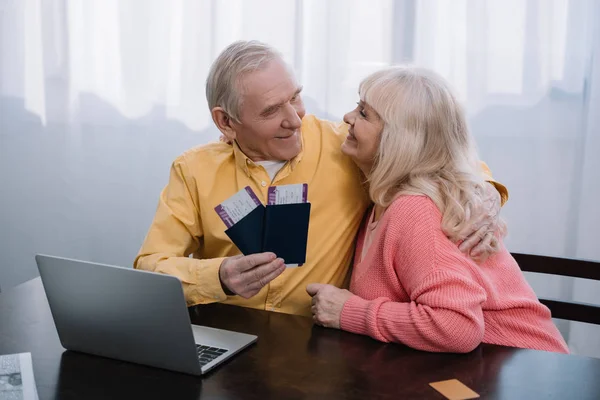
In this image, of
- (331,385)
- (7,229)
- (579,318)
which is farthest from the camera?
(7,229)

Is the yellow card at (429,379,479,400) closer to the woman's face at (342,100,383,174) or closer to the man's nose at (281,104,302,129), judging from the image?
the woman's face at (342,100,383,174)

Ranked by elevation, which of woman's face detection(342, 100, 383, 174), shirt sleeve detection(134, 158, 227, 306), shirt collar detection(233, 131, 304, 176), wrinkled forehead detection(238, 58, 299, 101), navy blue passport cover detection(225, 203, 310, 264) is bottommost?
shirt sleeve detection(134, 158, 227, 306)

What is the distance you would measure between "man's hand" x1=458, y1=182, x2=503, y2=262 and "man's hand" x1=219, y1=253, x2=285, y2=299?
0.42m

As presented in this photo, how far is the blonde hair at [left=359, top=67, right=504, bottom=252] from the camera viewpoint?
173cm

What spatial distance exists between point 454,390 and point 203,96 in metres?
2.14

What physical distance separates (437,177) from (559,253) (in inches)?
51.4

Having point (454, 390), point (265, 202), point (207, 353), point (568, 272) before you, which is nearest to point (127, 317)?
point (207, 353)

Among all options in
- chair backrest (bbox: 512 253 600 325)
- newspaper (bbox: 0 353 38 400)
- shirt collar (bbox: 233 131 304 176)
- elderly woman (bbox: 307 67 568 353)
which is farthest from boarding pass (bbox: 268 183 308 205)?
chair backrest (bbox: 512 253 600 325)

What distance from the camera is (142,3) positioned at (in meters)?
3.14

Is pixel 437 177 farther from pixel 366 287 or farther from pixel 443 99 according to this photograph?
pixel 366 287

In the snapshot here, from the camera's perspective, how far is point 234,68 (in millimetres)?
1929

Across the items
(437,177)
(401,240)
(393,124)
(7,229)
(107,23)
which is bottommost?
(7,229)

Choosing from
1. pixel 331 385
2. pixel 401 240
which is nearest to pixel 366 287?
pixel 401 240

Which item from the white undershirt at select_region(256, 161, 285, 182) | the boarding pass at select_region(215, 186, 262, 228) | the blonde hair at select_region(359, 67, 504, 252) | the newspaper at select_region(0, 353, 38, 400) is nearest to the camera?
the newspaper at select_region(0, 353, 38, 400)
